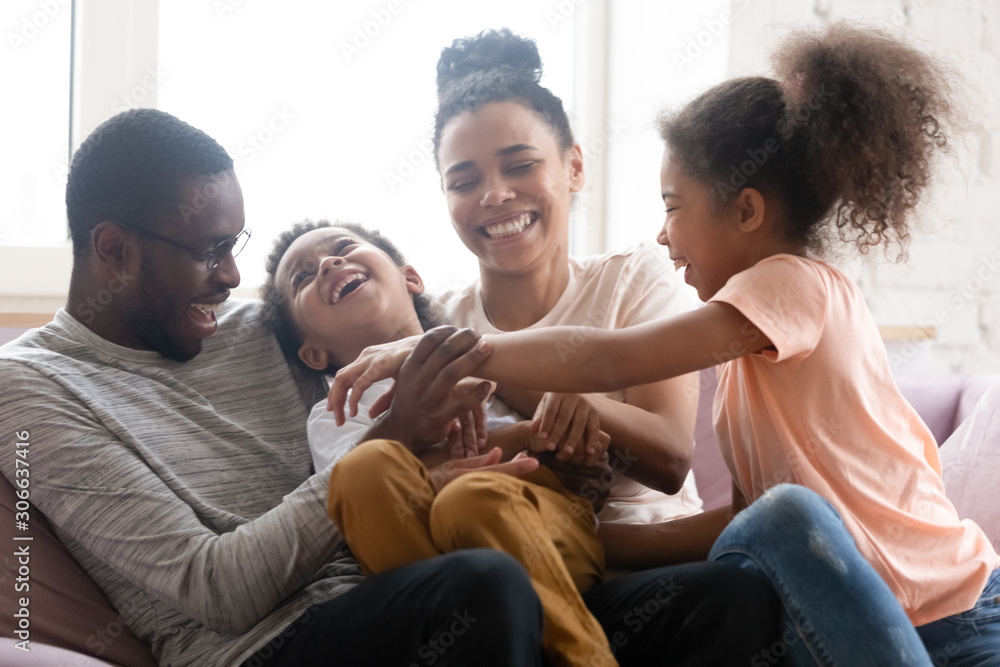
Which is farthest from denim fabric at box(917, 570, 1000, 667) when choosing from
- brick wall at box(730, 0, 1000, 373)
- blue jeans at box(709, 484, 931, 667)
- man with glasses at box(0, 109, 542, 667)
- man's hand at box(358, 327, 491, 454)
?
brick wall at box(730, 0, 1000, 373)

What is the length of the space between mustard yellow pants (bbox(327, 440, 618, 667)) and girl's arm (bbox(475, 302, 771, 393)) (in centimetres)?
14

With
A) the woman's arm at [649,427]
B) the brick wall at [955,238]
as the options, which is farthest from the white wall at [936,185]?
the woman's arm at [649,427]

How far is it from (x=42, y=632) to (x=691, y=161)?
98 cm

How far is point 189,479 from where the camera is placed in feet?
3.68

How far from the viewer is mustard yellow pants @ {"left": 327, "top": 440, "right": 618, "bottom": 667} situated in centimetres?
93

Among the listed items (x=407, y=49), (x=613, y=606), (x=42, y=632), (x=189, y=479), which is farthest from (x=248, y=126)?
(x=613, y=606)

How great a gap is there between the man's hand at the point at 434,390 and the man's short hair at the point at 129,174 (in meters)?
0.40

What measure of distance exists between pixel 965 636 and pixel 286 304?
102 centimetres

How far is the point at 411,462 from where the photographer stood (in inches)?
39.2

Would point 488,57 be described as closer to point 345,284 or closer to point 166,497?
point 345,284

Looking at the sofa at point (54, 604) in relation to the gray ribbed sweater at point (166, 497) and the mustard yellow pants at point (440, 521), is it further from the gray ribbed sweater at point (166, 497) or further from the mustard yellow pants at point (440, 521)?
the mustard yellow pants at point (440, 521)

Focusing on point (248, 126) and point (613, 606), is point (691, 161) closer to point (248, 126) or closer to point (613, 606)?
point (613, 606)

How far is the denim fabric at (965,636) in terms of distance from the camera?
991mm

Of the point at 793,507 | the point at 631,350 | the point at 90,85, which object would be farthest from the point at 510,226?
the point at 90,85
